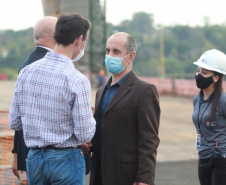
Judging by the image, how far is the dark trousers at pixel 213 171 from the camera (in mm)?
4020

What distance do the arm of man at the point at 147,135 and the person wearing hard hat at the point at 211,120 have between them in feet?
3.63

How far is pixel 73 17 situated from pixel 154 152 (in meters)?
1.19

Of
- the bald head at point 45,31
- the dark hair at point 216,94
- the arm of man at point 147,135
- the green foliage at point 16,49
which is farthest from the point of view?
the green foliage at point 16,49

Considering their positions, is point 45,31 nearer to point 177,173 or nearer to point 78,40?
point 78,40

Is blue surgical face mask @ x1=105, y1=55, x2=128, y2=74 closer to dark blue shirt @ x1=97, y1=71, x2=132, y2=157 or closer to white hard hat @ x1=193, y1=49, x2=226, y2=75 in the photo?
dark blue shirt @ x1=97, y1=71, x2=132, y2=157

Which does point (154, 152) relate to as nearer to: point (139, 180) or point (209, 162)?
point (139, 180)

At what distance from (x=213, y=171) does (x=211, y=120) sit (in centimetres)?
50

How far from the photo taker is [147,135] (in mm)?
3168

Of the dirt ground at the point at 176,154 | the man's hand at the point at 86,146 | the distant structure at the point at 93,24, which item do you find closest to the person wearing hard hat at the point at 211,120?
the man's hand at the point at 86,146

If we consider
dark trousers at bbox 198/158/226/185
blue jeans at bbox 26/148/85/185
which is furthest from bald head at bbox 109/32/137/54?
dark trousers at bbox 198/158/226/185

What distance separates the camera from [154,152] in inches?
126

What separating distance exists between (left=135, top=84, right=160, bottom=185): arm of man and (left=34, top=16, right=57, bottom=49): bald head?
1.04 meters

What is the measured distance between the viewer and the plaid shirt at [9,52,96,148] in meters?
2.69

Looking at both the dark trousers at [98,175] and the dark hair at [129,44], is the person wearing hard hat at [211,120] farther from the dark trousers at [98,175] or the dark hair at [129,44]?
the dark trousers at [98,175]
